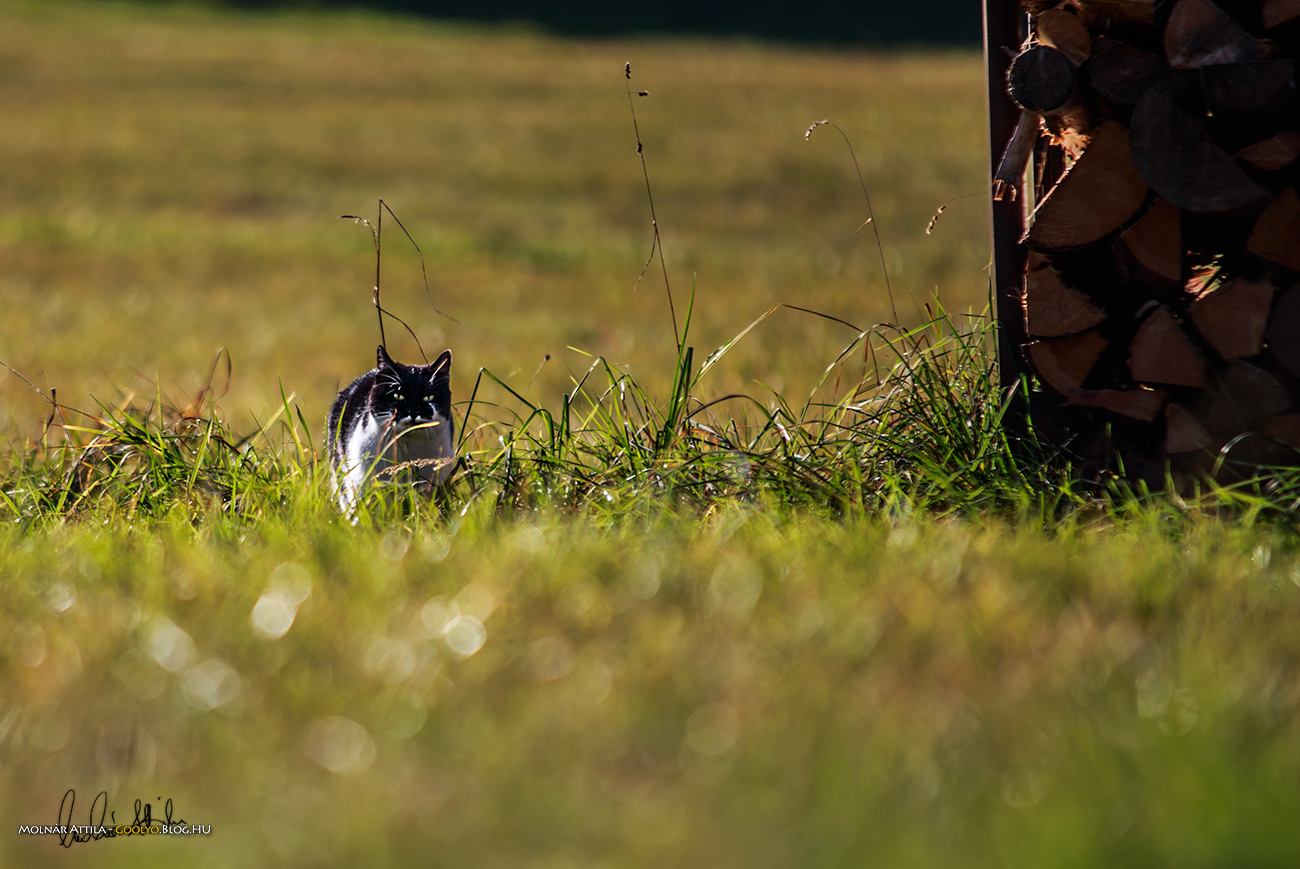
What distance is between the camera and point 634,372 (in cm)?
686

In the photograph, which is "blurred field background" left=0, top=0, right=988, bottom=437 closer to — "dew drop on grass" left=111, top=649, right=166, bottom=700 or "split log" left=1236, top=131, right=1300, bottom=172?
"split log" left=1236, top=131, right=1300, bottom=172

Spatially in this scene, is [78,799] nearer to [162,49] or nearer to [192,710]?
[192,710]

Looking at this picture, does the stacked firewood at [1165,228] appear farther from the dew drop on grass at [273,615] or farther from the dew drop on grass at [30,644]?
the dew drop on grass at [30,644]

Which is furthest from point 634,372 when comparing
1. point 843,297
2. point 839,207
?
point 839,207

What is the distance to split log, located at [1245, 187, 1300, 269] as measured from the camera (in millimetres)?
2760

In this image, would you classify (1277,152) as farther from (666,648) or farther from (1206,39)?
(666,648)

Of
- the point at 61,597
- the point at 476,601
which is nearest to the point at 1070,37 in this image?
the point at 476,601

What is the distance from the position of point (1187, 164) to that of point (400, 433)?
2.08m

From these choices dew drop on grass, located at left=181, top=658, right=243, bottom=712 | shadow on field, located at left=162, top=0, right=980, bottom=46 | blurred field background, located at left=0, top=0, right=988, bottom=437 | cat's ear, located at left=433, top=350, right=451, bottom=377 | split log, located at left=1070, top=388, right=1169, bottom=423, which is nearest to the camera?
dew drop on grass, located at left=181, top=658, right=243, bottom=712

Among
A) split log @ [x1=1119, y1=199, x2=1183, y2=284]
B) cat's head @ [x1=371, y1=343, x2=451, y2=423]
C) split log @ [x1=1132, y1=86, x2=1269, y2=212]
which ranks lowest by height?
cat's head @ [x1=371, y1=343, x2=451, y2=423]

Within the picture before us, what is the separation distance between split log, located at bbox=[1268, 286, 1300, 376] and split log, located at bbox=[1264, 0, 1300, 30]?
636 millimetres

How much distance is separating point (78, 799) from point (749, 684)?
3.42 ft

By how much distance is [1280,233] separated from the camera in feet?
9.11
